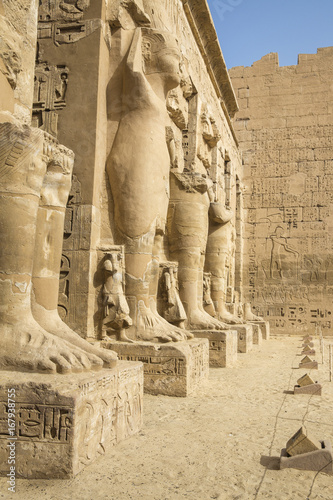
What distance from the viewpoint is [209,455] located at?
3.09 metres

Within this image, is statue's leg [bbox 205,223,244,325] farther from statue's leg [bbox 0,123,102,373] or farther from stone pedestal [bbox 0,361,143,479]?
stone pedestal [bbox 0,361,143,479]

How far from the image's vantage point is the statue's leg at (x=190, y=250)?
22.5 ft

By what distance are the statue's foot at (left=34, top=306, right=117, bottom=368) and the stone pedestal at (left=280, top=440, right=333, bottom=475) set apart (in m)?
1.18

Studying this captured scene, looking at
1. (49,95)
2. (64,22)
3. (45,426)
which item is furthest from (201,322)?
(45,426)

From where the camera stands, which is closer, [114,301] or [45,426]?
[45,426]

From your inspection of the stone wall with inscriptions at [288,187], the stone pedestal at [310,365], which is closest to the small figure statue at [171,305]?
the stone pedestal at [310,365]

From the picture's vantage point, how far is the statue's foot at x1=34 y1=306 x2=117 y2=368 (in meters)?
3.25

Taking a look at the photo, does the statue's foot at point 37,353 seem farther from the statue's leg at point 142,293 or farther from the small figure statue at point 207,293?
the small figure statue at point 207,293

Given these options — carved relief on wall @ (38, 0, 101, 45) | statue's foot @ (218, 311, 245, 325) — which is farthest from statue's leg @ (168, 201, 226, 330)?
carved relief on wall @ (38, 0, 101, 45)

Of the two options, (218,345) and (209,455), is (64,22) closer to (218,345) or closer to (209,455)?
(218,345)

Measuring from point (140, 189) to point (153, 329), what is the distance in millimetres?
1451

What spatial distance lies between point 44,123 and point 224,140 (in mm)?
7855

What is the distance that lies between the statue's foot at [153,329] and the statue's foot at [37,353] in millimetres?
2083

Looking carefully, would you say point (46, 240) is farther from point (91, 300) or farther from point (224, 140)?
point (224, 140)
